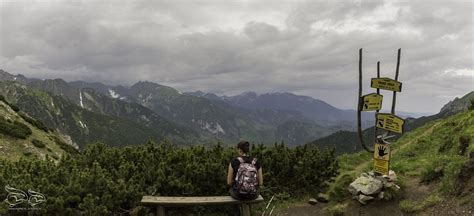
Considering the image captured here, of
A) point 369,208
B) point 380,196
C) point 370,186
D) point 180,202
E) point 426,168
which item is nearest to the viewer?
point 180,202

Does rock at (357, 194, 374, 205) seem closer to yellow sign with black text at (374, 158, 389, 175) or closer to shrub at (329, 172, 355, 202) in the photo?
shrub at (329, 172, 355, 202)

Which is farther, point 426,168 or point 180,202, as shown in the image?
point 426,168

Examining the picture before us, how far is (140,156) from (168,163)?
1.00 m

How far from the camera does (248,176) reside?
33.0ft

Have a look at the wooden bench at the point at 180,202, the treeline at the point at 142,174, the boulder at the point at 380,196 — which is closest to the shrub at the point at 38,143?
the treeline at the point at 142,174

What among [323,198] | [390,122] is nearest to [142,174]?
[323,198]

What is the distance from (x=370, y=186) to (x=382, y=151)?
145 centimetres

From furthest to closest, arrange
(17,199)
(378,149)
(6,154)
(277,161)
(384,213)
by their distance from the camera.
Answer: (6,154) → (277,161) → (378,149) → (384,213) → (17,199)

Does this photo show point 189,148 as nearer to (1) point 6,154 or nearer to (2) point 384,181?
(2) point 384,181

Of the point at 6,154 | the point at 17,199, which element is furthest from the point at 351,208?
the point at 6,154

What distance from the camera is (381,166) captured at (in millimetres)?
13508

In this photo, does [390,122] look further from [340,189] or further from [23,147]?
[23,147]

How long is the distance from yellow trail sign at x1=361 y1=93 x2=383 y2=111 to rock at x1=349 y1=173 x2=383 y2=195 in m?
2.44

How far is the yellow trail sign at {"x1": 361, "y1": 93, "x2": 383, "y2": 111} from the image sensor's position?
45.2 feet
